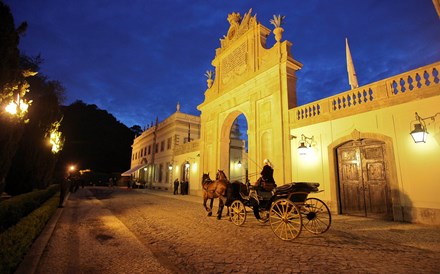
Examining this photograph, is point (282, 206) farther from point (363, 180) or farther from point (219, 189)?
point (363, 180)

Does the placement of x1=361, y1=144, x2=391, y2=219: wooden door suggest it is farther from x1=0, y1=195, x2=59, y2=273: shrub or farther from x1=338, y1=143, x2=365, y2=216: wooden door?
x1=0, y1=195, x2=59, y2=273: shrub

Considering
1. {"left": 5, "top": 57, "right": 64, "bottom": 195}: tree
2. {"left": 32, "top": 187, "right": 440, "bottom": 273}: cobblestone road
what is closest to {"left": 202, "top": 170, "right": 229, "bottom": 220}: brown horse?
{"left": 32, "top": 187, "right": 440, "bottom": 273}: cobblestone road

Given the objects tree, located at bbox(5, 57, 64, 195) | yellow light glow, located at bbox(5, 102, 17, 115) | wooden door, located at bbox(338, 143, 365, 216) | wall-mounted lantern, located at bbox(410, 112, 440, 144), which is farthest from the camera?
tree, located at bbox(5, 57, 64, 195)

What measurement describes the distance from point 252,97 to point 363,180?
7989 millimetres

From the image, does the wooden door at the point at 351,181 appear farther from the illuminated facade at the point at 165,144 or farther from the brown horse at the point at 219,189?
the illuminated facade at the point at 165,144

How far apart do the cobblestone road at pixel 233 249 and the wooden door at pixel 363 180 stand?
4.59 feet

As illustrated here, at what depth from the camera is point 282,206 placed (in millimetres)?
5465

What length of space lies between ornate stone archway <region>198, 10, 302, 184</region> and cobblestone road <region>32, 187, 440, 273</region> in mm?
5939

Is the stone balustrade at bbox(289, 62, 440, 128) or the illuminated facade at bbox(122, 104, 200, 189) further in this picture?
the illuminated facade at bbox(122, 104, 200, 189)

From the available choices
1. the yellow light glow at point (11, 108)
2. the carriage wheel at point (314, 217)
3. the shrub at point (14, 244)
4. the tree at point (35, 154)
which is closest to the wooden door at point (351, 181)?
the carriage wheel at point (314, 217)

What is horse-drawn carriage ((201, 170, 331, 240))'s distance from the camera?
5.40 metres

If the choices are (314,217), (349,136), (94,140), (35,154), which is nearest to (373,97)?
(349,136)

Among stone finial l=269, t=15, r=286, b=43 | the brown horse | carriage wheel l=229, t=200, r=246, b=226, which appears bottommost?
carriage wheel l=229, t=200, r=246, b=226

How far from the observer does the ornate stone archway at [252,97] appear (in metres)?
12.3
